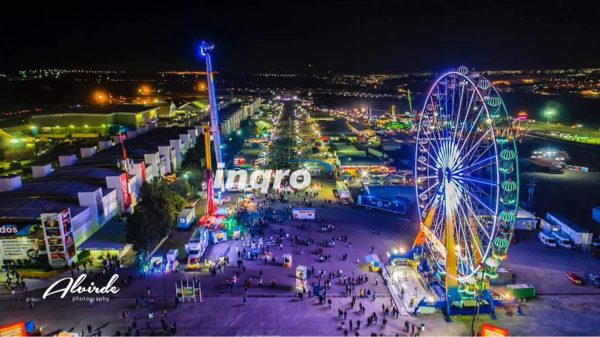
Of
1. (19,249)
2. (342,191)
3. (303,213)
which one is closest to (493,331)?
(303,213)

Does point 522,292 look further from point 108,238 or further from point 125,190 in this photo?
point 125,190

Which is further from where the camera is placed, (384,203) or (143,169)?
(143,169)

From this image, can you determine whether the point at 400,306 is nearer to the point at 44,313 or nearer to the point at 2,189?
the point at 44,313

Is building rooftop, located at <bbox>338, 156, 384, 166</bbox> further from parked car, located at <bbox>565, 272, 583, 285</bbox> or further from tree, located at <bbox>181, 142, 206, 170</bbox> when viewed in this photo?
parked car, located at <bbox>565, 272, 583, 285</bbox>

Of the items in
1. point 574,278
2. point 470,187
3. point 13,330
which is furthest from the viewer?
point 574,278

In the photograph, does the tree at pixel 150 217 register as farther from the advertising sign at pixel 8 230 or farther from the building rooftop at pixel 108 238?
the advertising sign at pixel 8 230

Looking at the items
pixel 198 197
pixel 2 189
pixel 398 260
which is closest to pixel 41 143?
pixel 2 189

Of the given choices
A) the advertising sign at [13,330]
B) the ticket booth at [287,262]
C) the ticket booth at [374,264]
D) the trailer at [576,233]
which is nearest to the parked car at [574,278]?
the trailer at [576,233]
